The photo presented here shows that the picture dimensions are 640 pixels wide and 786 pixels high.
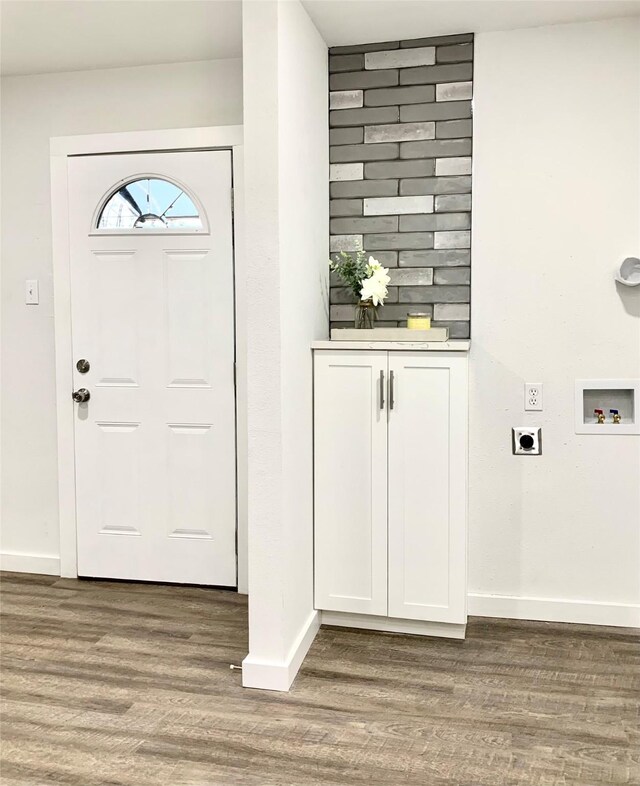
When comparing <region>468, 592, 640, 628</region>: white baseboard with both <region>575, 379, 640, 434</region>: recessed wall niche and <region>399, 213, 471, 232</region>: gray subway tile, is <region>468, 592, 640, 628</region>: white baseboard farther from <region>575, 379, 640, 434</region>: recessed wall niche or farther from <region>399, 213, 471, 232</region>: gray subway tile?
<region>399, 213, 471, 232</region>: gray subway tile

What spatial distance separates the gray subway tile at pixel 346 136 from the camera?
10.3 feet

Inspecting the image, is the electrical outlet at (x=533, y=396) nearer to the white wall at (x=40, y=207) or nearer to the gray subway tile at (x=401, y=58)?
the gray subway tile at (x=401, y=58)

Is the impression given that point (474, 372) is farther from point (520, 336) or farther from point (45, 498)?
point (45, 498)

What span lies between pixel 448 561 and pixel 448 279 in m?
1.13

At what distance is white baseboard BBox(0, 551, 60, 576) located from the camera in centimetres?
368

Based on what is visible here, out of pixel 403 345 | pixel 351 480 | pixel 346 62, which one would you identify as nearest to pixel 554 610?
pixel 351 480

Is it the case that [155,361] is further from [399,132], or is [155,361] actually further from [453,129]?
[453,129]

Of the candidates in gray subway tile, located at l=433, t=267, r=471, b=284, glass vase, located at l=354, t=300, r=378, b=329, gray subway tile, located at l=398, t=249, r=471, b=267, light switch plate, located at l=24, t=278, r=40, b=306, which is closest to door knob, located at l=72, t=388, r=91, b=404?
light switch plate, located at l=24, t=278, r=40, b=306

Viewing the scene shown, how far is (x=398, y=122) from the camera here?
10.1ft

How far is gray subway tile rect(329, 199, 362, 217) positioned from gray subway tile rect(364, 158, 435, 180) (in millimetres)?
121

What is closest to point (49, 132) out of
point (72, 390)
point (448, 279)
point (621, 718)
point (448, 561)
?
point (72, 390)

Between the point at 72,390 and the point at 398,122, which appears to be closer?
the point at 398,122

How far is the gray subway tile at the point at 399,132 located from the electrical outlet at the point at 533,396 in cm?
108

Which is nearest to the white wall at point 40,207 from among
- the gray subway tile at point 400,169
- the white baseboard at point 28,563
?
the white baseboard at point 28,563
